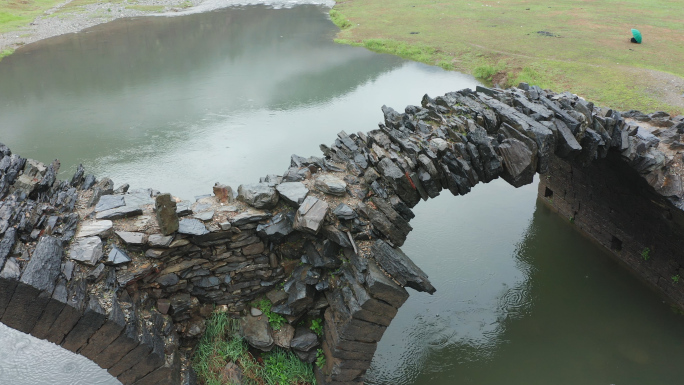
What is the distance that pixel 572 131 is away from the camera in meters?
8.48

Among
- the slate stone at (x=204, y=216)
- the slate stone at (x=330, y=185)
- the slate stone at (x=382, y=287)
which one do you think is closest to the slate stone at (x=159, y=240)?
the slate stone at (x=204, y=216)

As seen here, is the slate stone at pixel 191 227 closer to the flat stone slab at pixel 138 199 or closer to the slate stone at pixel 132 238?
the slate stone at pixel 132 238

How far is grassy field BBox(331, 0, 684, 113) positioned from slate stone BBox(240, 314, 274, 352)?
15.4 meters

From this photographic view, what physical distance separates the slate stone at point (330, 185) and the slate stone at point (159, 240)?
2303 millimetres

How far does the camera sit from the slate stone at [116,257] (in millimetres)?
6227

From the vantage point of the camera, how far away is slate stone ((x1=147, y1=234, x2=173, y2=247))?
6543 mm

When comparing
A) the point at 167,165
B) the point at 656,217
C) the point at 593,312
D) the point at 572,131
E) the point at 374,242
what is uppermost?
Result: the point at 572,131

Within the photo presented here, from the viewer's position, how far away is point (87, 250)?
6.12 metres

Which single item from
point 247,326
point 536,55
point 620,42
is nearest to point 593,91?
point 536,55

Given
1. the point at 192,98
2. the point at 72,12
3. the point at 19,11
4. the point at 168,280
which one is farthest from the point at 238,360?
the point at 19,11

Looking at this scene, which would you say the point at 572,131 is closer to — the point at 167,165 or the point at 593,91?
the point at 167,165

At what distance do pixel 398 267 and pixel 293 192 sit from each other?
1.92 metres

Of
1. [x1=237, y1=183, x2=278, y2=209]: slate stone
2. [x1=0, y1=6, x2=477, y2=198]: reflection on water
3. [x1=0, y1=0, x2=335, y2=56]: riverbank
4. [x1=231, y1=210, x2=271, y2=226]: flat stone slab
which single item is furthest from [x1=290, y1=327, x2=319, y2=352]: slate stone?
[x1=0, y1=0, x2=335, y2=56]: riverbank

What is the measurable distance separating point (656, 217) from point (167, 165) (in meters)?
12.5
